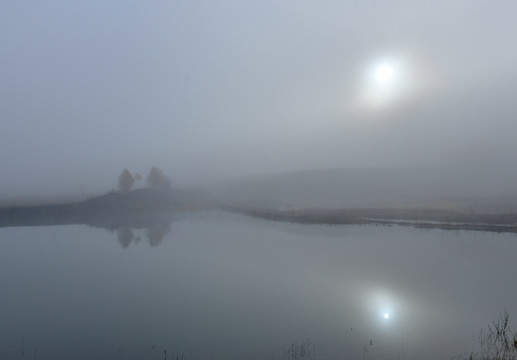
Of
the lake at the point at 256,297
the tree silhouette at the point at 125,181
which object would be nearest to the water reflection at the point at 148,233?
the lake at the point at 256,297

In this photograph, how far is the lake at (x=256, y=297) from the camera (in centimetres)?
690

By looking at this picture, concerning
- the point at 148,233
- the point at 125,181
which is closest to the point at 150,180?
the point at 125,181

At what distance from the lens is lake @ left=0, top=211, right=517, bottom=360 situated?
22.6ft

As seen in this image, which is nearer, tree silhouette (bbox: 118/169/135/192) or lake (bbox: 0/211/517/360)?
lake (bbox: 0/211/517/360)

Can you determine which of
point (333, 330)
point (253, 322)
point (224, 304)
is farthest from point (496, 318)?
point (224, 304)

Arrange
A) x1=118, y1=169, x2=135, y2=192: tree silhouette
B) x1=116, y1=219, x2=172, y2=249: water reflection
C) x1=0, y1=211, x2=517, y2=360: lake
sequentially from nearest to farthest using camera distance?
x1=0, y1=211, x2=517, y2=360: lake → x1=116, y1=219, x2=172, y2=249: water reflection → x1=118, y1=169, x2=135, y2=192: tree silhouette

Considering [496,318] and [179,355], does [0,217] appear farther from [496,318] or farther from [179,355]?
[496,318]

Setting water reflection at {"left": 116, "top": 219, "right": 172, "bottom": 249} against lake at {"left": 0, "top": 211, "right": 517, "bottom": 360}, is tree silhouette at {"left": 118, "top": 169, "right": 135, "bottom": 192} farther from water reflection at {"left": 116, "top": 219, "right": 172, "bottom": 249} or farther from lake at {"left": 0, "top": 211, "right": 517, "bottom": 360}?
lake at {"left": 0, "top": 211, "right": 517, "bottom": 360}

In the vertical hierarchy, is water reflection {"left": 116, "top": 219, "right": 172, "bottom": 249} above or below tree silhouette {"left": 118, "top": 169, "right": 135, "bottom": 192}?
below

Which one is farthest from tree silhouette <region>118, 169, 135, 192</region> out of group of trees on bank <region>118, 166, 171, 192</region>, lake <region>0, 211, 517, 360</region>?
lake <region>0, 211, 517, 360</region>

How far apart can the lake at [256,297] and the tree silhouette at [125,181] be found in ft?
65.0

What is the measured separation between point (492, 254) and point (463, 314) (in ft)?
22.8

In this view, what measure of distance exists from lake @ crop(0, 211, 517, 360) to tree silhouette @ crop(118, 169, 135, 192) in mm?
19816

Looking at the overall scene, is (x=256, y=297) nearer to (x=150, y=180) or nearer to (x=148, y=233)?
(x=148, y=233)
